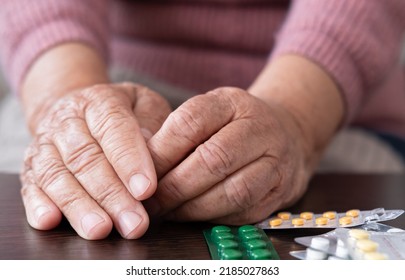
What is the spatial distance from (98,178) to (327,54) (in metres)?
0.39

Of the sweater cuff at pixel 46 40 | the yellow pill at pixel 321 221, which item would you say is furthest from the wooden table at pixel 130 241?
the sweater cuff at pixel 46 40

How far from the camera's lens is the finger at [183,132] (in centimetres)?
51

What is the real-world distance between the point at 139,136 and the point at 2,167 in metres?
0.46

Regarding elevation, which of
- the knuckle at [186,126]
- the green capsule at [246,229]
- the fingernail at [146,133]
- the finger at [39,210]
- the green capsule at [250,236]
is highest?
the knuckle at [186,126]

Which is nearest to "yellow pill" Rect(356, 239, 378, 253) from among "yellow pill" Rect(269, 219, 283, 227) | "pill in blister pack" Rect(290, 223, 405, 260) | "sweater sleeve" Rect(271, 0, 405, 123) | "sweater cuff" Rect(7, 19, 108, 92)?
"pill in blister pack" Rect(290, 223, 405, 260)

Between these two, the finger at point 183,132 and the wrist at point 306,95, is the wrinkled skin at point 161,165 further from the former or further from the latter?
the wrist at point 306,95

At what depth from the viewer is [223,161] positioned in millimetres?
506

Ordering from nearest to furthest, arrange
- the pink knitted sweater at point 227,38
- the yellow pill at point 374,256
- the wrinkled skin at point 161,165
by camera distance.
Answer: the yellow pill at point 374,256, the wrinkled skin at point 161,165, the pink knitted sweater at point 227,38

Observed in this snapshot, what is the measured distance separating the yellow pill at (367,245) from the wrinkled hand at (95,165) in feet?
0.58

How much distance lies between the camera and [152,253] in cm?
46

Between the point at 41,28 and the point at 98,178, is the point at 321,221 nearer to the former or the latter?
the point at 98,178

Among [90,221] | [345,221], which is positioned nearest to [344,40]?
[345,221]

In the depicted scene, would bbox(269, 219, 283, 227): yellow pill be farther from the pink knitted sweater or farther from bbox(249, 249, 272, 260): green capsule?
the pink knitted sweater

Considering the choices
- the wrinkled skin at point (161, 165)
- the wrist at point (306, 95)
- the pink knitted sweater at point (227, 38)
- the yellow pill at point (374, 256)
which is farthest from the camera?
the pink knitted sweater at point (227, 38)
